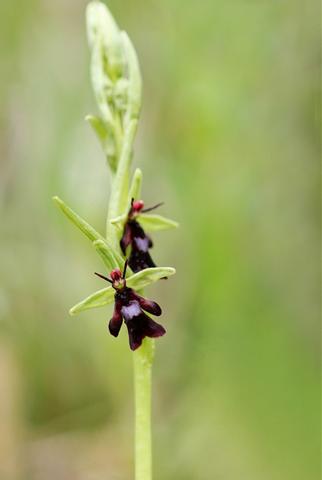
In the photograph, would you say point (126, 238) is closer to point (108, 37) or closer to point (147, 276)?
point (147, 276)

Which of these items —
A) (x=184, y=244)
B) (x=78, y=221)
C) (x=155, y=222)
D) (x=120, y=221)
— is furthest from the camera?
(x=184, y=244)

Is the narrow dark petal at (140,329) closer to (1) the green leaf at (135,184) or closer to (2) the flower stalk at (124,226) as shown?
(2) the flower stalk at (124,226)

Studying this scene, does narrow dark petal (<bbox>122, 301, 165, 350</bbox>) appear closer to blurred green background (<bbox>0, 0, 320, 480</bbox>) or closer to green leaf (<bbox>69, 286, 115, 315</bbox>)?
green leaf (<bbox>69, 286, 115, 315</bbox>)

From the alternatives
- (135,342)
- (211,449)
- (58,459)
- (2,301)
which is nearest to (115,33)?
(135,342)

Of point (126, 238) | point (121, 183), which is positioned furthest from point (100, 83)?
point (126, 238)

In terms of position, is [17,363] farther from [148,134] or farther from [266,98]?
[266,98]
